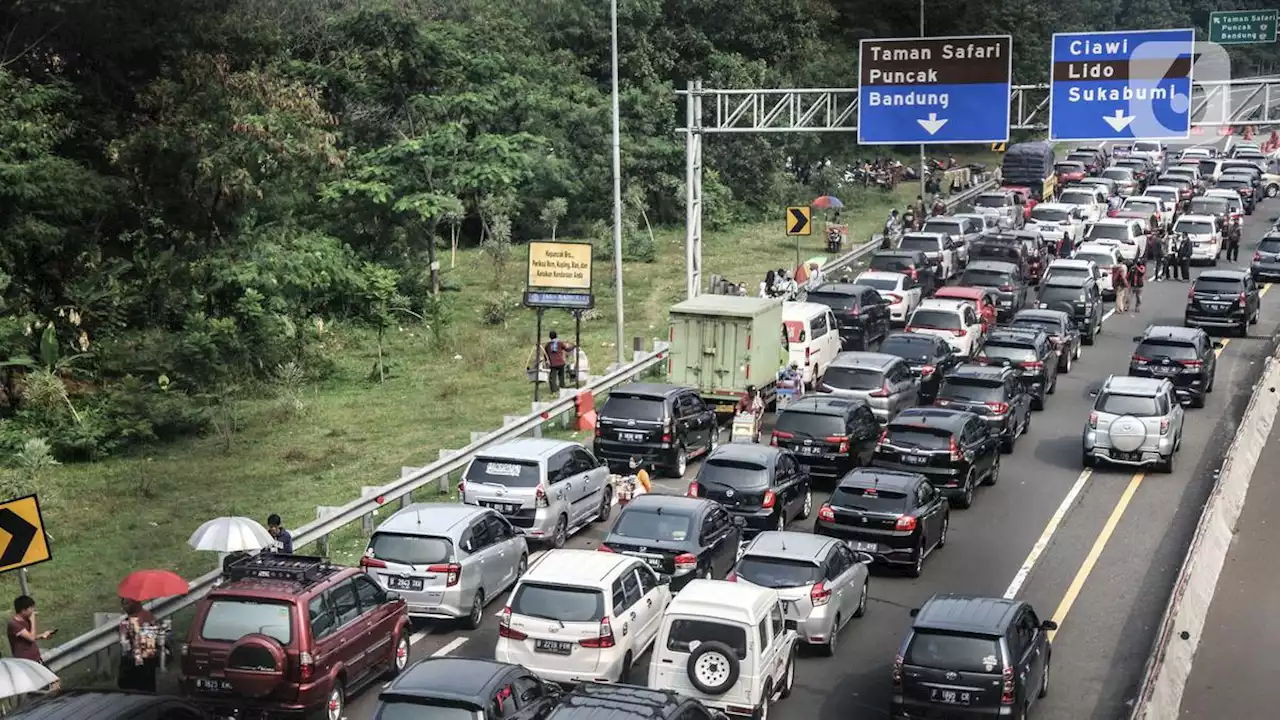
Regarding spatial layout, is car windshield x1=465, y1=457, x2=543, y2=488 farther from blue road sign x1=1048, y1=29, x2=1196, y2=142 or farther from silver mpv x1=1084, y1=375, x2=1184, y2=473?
blue road sign x1=1048, y1=29, x2=1196, y2=142

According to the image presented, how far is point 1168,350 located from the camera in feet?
108

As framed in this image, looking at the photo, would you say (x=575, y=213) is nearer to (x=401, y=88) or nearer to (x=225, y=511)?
(x=401, y=88)

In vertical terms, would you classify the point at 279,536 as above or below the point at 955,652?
above

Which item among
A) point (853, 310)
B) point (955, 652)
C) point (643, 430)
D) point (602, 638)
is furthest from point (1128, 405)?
point (602, 638)

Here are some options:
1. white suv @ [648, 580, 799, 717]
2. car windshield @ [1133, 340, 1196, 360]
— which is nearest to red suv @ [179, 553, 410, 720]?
white suv @ [648, 580, 799, 717]

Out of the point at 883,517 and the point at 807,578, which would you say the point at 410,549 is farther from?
the point at 883,517

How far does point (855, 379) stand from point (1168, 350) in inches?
301

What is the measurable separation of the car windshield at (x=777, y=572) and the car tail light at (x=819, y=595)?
11 centimetres

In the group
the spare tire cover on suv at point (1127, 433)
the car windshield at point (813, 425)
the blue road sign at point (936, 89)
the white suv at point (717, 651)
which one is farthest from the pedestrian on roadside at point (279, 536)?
the blue road sign at point (936, 89)

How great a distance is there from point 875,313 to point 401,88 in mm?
18728

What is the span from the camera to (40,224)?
33.6 metres

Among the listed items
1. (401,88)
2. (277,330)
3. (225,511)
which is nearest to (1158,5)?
(401,88)

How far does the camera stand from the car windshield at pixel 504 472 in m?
23.3

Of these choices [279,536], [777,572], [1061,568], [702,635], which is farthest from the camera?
[1061,568]
